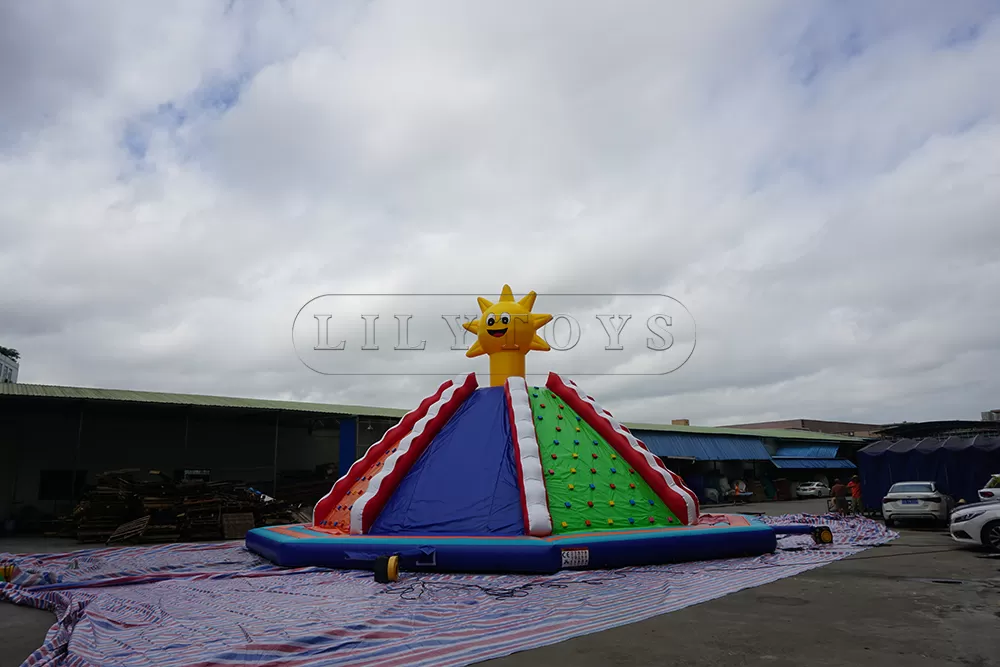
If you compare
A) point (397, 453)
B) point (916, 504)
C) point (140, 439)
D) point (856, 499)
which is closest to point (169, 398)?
point (140, 439)

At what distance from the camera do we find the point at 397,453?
10.5 meters

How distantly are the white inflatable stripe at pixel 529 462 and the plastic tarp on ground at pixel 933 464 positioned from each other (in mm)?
14213

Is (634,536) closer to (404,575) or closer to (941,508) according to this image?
(404,575)

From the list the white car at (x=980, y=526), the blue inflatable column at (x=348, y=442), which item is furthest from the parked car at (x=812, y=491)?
the blue inflatable column at (x=348, y=442)

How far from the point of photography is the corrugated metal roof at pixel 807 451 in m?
35.0

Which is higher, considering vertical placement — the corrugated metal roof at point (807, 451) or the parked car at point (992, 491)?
the corrugated metal roof at point (807, 451)

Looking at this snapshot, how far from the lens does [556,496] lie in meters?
9.60

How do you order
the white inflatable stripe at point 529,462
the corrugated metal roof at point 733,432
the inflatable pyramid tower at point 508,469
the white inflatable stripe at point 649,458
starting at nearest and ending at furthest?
the white inflatable stripe at point 529,462 → the inflatable pyramid tower at point 508,469 → the white inflatable stripe at point 649,458 → the corrugated metal roof at point 733,432

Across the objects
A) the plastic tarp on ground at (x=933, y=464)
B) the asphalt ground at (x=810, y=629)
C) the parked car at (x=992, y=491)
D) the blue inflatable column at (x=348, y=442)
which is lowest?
the asphalt ground at (x=810, y=629)

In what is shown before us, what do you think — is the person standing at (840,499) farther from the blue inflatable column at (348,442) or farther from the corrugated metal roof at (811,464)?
the blue inflatable column at (348,442)

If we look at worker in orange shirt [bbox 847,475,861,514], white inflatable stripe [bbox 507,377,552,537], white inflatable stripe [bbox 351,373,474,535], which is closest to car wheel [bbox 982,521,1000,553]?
white inflatable stripe [bbox 507,377,552,537]

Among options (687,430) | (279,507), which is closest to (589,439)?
(279,507)

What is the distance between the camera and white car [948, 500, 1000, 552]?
10.4m

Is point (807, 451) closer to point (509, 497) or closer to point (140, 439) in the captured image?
point (509, 497)
